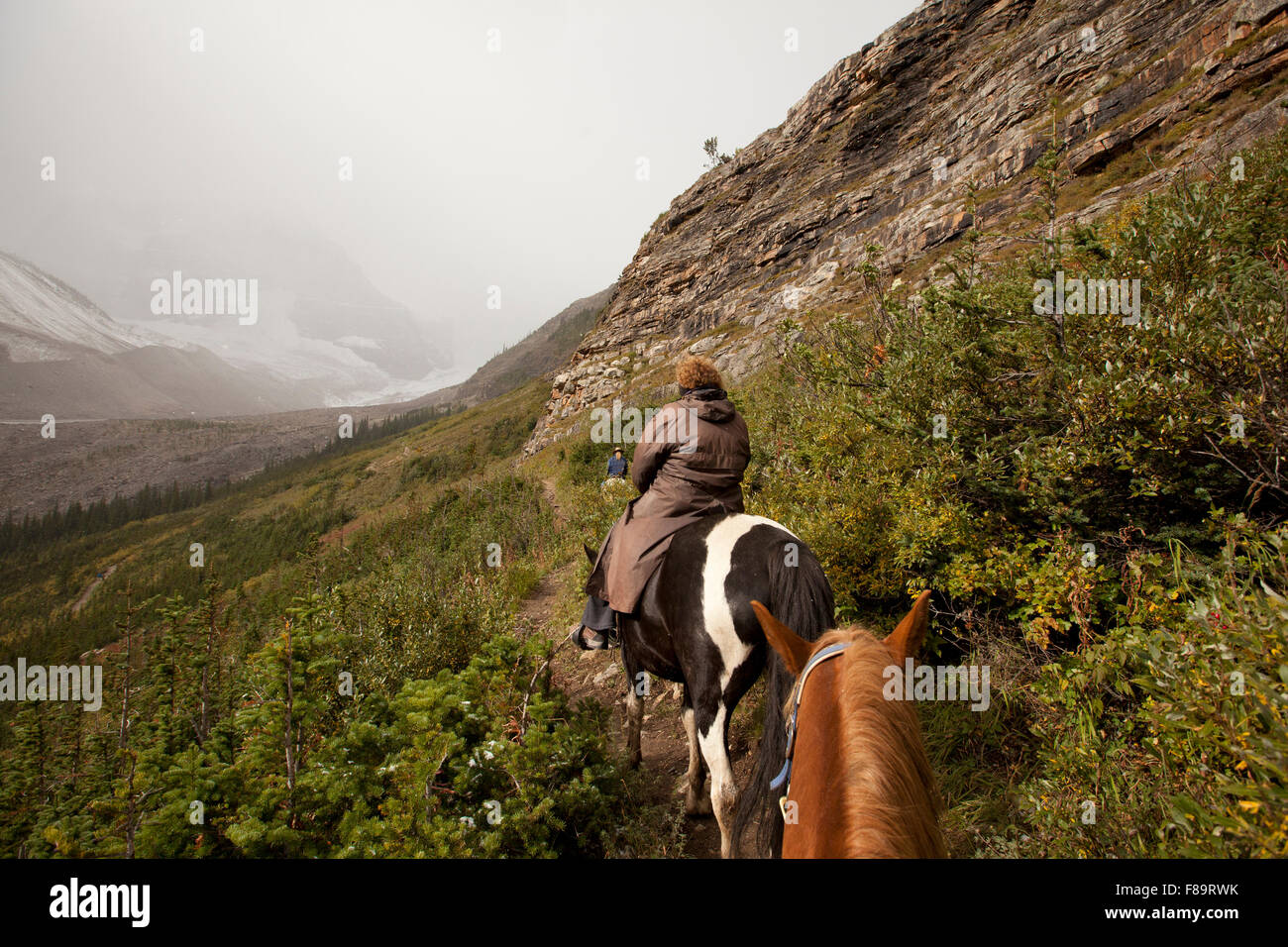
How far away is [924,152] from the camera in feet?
113

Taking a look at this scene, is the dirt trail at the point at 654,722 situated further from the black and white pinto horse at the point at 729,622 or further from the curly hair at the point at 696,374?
the curly hair at the point at 696,374

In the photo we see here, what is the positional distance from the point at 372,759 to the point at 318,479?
322ft

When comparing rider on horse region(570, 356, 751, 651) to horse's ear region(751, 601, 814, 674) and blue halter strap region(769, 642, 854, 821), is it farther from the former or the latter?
blue halter strap region(769, 642, 854, 821)

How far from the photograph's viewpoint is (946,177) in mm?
29828

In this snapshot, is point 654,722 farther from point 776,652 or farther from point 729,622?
point 776,652

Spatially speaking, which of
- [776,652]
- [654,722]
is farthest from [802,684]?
[654,722]

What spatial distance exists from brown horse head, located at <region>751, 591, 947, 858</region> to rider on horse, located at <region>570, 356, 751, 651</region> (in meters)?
2.05

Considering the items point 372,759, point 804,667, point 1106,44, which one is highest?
point 1106,44

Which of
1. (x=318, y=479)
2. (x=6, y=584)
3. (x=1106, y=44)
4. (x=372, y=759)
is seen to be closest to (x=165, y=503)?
(x=6, y=584)

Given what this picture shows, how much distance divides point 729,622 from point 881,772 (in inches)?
71.5

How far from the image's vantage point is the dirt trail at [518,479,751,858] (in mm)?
3805

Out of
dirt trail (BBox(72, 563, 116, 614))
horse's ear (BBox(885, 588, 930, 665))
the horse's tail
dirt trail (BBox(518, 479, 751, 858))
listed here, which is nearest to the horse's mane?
horse's ear (BBox(885, 588, 930, 665))
